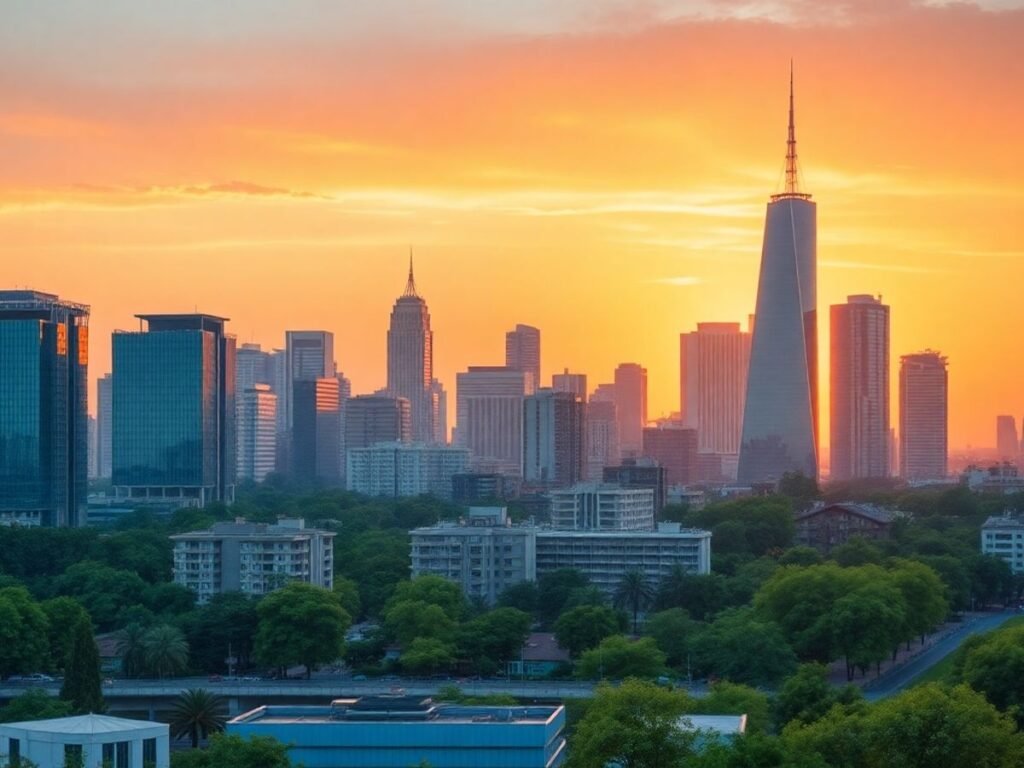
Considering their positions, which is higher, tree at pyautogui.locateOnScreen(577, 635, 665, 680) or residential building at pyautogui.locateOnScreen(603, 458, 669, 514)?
residential building at pyautogui.locateOnScreen(603, 458, 669, 514)

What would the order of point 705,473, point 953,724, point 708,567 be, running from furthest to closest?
point 705,473 → point 708,567 → point 953,724

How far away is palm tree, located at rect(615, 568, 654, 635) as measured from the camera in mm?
59812

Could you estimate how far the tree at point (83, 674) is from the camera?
3838 cm

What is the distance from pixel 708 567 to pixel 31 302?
4058 cm

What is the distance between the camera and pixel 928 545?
7738 cm

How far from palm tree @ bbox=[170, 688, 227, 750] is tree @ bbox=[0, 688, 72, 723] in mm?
2191

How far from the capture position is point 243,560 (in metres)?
62.5

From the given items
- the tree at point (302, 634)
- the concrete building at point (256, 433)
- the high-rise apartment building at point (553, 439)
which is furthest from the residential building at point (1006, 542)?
the concrete building at point (256, 433)

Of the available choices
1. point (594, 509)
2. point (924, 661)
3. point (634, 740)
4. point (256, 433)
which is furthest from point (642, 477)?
point (256, 433)

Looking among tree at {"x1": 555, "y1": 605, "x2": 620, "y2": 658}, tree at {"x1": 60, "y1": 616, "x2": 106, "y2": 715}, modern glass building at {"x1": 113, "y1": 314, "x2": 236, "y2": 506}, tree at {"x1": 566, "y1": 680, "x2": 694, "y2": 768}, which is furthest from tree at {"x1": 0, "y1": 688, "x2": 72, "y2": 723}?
modern glass building at {"x1": 113, "y1": 314, "x2": 236, "y2": 506}

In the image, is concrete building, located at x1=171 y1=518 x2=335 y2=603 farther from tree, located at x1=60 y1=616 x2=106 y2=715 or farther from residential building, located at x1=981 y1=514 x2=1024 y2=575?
residential building, located at x1=981 y1=514 x2=1024 y2=575

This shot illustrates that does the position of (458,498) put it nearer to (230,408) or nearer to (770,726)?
(230,408)

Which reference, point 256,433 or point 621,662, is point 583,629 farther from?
point 256,433

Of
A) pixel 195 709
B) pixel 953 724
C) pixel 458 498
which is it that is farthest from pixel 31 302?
pixel 953 724
